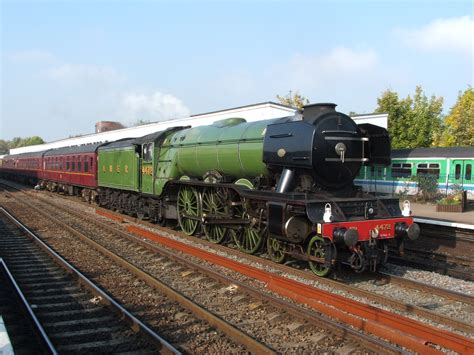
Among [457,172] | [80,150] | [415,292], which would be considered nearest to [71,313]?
Result: [415,292]

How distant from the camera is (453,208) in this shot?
60.3 ft

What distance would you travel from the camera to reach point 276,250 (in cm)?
914

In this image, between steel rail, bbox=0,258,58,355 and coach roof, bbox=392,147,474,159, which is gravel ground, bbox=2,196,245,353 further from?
coach roof, bbox=392,147,474,159

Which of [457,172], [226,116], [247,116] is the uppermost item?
[226,116]

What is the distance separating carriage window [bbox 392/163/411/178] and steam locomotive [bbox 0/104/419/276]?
55.5 ft

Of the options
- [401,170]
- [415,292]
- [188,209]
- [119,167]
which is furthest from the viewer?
[401,170]

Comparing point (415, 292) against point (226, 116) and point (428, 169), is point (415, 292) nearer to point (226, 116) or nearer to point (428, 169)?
point (428, 169)

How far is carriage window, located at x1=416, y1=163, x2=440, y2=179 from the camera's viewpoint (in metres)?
24.3

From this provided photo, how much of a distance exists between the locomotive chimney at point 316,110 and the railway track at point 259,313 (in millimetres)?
3482

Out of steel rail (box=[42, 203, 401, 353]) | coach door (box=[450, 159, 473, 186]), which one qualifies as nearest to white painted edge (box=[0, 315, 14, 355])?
steel rail (box=[42, 203, 401, 353])

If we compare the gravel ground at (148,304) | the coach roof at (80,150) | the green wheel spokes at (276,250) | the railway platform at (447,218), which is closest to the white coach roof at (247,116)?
the railway platform at (447,218)

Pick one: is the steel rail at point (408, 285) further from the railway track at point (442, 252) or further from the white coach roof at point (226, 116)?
the white coach roof at point (226, 116)

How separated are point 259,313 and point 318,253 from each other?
7.64 ft

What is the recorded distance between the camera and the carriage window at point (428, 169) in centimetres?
2428
